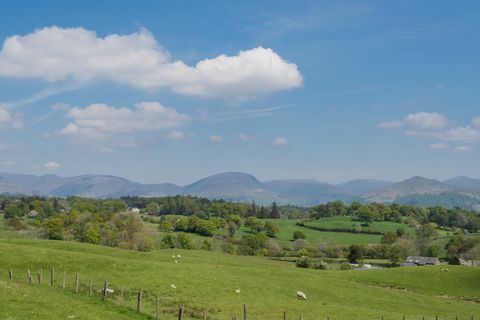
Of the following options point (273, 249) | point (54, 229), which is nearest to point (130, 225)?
point (54, 229)

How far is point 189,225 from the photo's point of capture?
199m

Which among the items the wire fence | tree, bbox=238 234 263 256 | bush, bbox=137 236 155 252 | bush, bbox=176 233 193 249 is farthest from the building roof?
the wire fence

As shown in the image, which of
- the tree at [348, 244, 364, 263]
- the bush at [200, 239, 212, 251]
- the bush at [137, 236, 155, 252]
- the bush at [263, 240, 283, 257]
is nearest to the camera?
the bush at [137, 236, 155, 252]

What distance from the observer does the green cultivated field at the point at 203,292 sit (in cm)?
3011

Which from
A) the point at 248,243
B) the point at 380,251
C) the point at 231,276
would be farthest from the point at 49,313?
the point at 380,251

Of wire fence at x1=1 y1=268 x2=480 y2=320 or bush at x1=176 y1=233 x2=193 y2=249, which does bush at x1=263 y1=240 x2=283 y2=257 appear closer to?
bush at x1=176 y1=233 x2=193 y2=249

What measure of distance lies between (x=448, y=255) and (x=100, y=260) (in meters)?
151

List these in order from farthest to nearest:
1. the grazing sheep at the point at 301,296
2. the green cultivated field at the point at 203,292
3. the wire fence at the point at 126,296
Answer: the grazing sheep at the point at 301,296 → the wire fence at the point at 126,296 → the green cultivated field at the point at 203,292

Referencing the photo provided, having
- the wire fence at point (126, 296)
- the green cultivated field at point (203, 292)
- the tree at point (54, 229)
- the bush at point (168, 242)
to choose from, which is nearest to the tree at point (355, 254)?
the bush at point (168, 242)

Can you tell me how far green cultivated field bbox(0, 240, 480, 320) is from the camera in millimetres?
30109

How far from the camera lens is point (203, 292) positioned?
4881cm

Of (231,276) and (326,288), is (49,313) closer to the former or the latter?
(231,276)

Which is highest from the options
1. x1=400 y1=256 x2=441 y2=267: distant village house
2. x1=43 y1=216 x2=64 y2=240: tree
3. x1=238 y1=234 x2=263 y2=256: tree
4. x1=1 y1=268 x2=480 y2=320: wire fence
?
x1=1 y1=268 x2=480 y2=320: wire fence

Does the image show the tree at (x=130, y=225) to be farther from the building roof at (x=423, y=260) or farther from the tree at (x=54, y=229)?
the building roof at (x=423, y=260)
